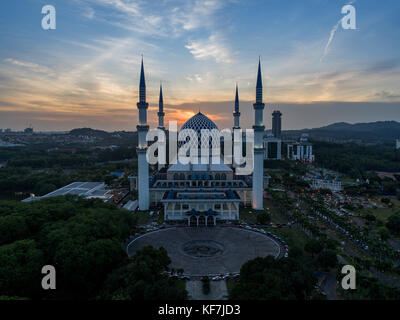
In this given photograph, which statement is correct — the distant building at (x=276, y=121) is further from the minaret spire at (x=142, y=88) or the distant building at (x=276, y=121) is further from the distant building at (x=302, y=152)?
the minaret spire at (x=142, y=88)

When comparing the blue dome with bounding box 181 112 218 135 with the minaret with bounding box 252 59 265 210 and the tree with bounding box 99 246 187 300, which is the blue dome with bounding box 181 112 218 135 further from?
the tree with bounding box 99 246 187 300

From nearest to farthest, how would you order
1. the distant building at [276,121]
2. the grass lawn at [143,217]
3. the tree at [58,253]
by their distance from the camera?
the tree at [58,253] < the grass lawn at [143,217] < the distant building at [276,121]

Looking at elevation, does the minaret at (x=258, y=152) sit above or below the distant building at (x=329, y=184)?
above

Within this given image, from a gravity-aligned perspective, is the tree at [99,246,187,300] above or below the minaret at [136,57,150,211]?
below

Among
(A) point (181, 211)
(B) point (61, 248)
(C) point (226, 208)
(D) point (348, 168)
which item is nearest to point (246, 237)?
(C) point (226, 208)

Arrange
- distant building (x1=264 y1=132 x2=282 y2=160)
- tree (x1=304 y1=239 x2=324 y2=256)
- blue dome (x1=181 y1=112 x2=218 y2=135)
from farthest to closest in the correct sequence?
1. distant building (x1=264 y1=132 x2=282 y2=160)
2. blue dome (x1=181 y1=112 x2=218 y2=135)
3. tree (x1=304 y1=239 x2=324 y2=256)

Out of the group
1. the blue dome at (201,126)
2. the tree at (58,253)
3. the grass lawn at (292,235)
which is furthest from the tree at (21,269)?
the blue dome at (201,126)

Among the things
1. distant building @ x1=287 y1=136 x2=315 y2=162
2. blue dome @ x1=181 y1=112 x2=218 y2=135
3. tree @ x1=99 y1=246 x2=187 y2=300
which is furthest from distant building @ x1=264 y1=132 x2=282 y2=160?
tree @ x1=99 y1=246 x2=187 y2=300

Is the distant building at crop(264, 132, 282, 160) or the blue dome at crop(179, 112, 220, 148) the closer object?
the blue dome at crop(179, 112, 220, 148)

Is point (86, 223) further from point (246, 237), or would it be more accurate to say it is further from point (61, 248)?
point (246, 237)
